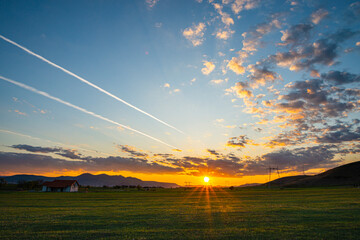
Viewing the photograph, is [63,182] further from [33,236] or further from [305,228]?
[305,228]

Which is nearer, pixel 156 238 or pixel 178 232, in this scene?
pixel 156 238

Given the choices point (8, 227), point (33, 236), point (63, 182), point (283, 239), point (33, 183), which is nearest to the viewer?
point (283, 239)

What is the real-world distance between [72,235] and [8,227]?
6.80 metres

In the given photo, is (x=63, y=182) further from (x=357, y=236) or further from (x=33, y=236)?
(x=357, y=236)

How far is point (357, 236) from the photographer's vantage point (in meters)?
13.3

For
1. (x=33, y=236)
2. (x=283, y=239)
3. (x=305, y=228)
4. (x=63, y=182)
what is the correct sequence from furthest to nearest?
(x=63, y=182) < (x=305, y=228) < (x=33, y=236) < (x=283, y=239)

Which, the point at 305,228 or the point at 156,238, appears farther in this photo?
the point at 305,228

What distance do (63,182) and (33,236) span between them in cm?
11398

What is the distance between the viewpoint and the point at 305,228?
1611cm

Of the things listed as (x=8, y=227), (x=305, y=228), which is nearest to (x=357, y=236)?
(x=305, y=228)

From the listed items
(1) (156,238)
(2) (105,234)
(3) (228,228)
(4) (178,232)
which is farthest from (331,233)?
(2) (105,234)

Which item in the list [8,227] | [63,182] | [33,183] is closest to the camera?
[8,227]

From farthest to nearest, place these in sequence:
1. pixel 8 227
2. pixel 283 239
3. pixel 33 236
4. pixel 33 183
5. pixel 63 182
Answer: pixel 33 183 < pixel 63 182 < pixel 8 227 < pixel 33 236 < pixel 283 239

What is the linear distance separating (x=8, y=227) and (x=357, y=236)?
2389 centimetres
